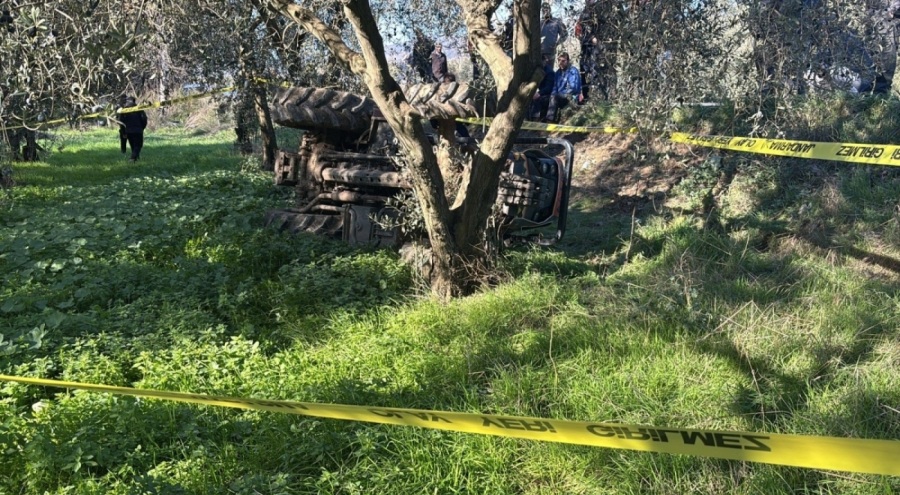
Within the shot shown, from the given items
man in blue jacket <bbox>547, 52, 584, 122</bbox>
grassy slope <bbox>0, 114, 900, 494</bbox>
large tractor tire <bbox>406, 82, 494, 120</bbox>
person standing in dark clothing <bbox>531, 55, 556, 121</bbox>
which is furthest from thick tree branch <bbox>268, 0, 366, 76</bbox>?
man in blue jacket <bbox>547, 52, 584, 122</bbox>

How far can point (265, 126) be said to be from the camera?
11.1m

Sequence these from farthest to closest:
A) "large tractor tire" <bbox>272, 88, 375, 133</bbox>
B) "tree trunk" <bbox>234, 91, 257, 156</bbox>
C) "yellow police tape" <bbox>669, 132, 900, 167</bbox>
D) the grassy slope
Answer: "tree trunk" <bbox>234, 91, 257, 156</bbox> → "large tractor tire" <bbox>272, 88, 375, 133</bbox> → "yellow police tape" <bbox>669, 132, 900, 167</bbox> → the grassy slope

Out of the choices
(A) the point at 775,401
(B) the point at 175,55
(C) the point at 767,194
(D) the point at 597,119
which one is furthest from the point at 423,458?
(D) the point at 597,119

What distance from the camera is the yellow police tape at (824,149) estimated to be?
17.5ft

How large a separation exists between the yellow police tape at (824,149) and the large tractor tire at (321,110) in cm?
336

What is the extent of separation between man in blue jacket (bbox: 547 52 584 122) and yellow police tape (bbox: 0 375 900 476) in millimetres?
8689

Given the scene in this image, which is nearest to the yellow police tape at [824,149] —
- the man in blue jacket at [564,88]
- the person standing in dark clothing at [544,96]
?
the man in blue jacket at [564,88]

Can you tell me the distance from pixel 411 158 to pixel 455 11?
162 inches

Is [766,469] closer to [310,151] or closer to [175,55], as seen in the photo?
[310,151]

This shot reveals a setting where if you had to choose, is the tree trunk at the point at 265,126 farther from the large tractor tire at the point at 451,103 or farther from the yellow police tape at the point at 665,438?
the yellow police tape at the point at 665,438

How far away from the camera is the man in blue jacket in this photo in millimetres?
10656

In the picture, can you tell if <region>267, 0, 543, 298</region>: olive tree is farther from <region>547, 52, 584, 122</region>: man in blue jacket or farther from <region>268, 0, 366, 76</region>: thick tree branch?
<region>547, 52, 584, 122</region>: man in blue jacket

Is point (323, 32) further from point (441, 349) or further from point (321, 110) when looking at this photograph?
point (441, 349)

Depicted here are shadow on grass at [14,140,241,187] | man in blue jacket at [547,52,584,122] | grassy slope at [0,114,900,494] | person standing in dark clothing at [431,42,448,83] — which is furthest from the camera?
shadow on grass at [14,140,241,187]
